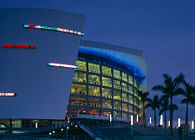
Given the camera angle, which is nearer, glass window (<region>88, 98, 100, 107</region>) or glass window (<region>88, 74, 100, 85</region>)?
glass window (<region>88, 98, 100, 107</region>)

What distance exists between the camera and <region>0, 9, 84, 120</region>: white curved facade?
6731 centimetres

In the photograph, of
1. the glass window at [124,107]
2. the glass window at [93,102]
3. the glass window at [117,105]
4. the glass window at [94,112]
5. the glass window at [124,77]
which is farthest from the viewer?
the glass window at [124,77]

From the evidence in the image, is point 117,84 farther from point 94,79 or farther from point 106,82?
point 94,79

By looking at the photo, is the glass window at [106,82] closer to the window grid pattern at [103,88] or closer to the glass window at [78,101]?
the window grid pattern at [103,88]

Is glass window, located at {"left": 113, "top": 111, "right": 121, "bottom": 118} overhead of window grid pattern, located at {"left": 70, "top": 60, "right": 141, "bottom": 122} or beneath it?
beneath

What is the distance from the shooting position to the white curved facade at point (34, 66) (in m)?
67.3

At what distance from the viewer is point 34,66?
6781 cm

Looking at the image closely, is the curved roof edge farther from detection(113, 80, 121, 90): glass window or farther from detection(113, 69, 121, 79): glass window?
detection(113, 80, 121, 90): glass window

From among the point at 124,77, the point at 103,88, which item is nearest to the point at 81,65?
the point at 103,88

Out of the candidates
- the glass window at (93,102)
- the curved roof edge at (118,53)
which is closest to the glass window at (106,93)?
the glass window at (93,102)

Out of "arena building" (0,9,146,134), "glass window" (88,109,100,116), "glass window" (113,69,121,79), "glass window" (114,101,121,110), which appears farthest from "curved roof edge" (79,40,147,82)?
"glass window" (88,109,100,116)

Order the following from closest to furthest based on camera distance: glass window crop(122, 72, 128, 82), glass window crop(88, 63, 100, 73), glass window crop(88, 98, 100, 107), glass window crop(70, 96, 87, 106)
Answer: glass window crop(70, 96, 87, 106) < glass window crop(88, 98, 100, 107) < glass window crop(88, 63, 100, 73) < glass window crop(122, 72, 128, 82)

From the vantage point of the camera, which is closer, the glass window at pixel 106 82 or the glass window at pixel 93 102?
the glass window at pixel 93 102

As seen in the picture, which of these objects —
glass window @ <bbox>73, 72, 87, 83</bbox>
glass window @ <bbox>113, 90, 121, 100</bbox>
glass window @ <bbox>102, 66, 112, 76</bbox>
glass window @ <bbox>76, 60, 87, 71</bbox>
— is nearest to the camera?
glass window @ <bbox>73, 72, 87, 83</bbox>
